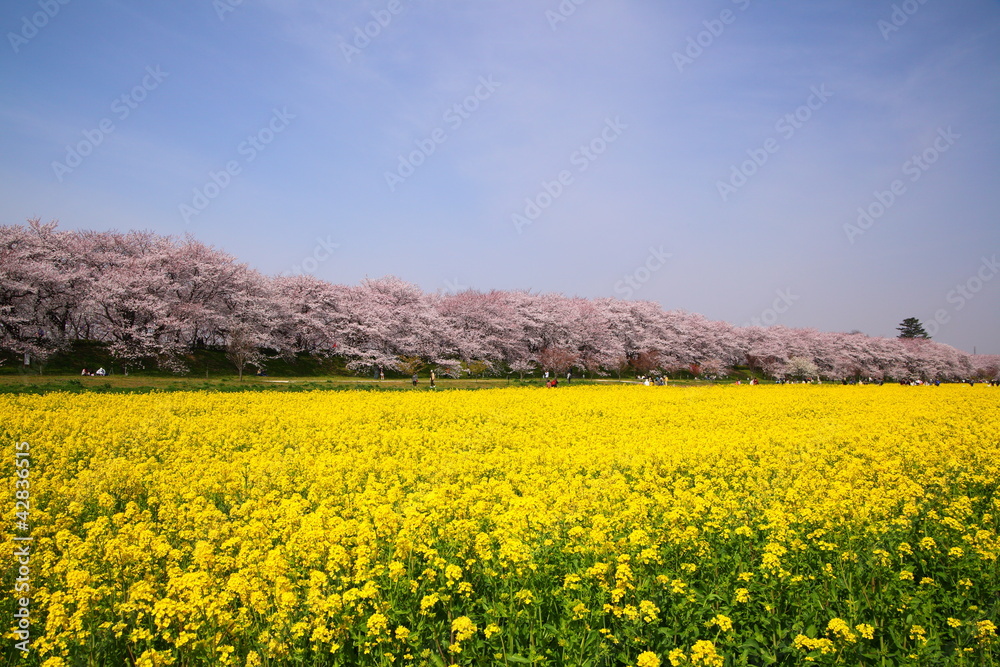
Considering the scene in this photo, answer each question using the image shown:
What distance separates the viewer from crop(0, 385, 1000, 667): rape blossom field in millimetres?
4668

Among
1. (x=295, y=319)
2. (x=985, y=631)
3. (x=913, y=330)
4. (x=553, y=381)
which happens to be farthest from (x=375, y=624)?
(x=913, y=330)

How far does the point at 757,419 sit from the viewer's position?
18297 mm

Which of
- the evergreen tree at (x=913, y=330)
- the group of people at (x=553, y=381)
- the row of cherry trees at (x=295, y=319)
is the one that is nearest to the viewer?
the group of people at (x=553, y=381)

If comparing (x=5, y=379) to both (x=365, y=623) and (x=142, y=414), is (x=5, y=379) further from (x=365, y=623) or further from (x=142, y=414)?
(x=365, y=623)

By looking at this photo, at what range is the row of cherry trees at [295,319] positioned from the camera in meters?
44.1

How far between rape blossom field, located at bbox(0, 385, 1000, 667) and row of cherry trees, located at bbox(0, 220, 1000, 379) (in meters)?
39.1

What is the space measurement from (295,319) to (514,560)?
192 ft

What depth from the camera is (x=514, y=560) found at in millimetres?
5367

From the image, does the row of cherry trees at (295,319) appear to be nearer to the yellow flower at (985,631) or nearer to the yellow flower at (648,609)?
the yellow flower at (648,609)

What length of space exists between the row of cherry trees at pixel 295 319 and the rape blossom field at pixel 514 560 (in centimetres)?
3908

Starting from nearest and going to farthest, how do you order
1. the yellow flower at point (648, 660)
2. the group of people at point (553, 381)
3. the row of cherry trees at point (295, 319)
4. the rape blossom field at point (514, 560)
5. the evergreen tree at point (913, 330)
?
the yellow flower at point (648, 660) → the rape blossom field at point (514, 560) → the group of people at point (553, 381) → the row of cherry trees at point (295, 319) → the evergreen tree at point (913, 330)
